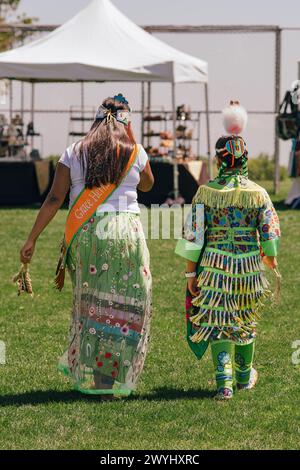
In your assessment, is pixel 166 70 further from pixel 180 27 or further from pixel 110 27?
pixel 180 27

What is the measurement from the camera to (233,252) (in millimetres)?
5957

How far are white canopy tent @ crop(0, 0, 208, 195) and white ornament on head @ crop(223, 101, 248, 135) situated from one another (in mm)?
10324

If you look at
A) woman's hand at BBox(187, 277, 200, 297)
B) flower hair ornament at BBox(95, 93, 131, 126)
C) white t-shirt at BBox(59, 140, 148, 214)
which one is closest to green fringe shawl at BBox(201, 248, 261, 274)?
woman's hand at BBox(187, 277, 200, 297)

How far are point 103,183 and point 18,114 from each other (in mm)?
16346

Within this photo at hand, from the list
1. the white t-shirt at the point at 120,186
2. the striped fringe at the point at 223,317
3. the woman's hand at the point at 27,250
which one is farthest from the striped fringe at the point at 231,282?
the woman's hand at the point at 27,250

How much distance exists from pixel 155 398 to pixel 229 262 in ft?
2.78

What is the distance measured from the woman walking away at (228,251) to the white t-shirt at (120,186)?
1.13 feet

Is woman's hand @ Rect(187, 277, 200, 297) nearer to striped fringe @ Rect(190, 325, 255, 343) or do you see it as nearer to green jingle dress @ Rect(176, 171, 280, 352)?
green jingle dress @ Rect(176, 171, 280, 352)

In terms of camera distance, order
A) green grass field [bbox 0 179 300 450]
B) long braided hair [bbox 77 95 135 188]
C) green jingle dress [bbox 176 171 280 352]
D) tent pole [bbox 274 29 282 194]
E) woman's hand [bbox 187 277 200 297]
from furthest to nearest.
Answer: tent pole [bbox 274 29 282 194], woman's hand [bbox 187 277 200 297], green jingle dress [bbox 176 171 280 352], long braided hair [bbox 77 95 135 188], green grass field [bbox 0 179 300 450]

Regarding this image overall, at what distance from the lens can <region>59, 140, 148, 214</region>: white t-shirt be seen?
5.85m

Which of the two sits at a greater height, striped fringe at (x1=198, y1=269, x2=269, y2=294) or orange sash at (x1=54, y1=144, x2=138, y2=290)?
orange sash at (x1=54, y1=144, x2=138, y2=290)

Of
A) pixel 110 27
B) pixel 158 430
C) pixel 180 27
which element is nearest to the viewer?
pixel 158 430

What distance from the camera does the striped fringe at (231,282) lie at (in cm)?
596
